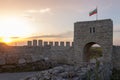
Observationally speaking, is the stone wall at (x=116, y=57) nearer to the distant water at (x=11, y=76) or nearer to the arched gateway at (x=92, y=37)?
the arched gateway at (x=92, y=37)

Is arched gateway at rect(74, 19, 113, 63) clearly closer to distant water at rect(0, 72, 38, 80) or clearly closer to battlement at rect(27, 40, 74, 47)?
battlement at rect(27, 40, 74, 47)

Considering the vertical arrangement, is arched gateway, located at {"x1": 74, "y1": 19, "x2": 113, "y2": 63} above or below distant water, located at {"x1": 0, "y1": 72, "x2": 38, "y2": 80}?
above

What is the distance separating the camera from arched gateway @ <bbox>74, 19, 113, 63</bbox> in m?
20.2

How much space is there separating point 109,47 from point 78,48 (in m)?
3.22

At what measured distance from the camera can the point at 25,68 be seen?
793 cm

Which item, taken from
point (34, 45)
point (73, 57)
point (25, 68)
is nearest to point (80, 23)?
point (73, 57)

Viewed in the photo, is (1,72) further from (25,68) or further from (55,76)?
(55,76)

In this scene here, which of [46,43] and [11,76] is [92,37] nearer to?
[46,43]

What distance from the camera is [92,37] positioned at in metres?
21.0

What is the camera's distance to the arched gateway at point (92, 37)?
2025 cm

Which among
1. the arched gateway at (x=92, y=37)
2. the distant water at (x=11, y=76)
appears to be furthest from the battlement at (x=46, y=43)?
the distant water at (x=11, y=76)

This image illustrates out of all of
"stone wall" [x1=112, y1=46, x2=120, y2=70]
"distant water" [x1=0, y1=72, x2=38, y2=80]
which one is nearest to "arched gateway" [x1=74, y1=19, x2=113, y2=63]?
"stone wall" [x1=112, y1=46, x2=120, y2=70]

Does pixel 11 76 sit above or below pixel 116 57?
above

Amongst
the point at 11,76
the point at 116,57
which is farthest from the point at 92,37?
the point at 11,76
